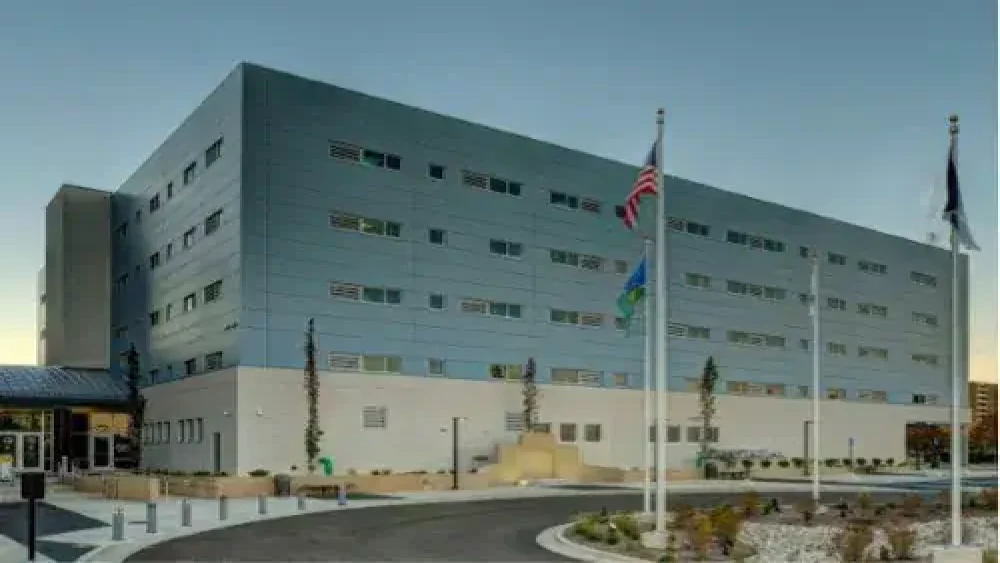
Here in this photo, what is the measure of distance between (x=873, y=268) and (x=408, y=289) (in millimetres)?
47336

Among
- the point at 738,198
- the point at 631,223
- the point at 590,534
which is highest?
the point at 738,198

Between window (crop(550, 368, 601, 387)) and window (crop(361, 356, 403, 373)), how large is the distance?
11.4m

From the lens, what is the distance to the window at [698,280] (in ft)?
237

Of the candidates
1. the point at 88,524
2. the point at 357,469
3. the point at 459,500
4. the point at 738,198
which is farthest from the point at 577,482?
the point at 88,524

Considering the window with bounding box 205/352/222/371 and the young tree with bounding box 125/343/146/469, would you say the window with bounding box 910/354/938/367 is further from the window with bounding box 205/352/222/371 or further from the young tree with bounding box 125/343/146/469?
the young tree with bounding box 125/343/146/469

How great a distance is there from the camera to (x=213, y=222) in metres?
55.8

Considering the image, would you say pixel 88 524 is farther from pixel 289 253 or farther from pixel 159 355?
pixel 159 355

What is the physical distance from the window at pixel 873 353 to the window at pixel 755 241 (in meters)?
13.1

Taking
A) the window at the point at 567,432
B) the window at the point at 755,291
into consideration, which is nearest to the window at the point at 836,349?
the window at the point at 755,291


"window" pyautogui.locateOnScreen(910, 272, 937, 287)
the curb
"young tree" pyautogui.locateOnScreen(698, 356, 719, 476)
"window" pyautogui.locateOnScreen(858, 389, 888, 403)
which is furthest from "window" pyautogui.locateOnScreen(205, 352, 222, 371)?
"window" pyautogui.locateOnScreen(910, 272, 937, 287)

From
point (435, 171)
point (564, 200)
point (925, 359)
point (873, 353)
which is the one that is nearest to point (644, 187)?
point (435, 171)

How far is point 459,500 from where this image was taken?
4275cm

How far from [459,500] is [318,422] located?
1237 centimetres

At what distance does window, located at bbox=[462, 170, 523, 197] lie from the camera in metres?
60.2
